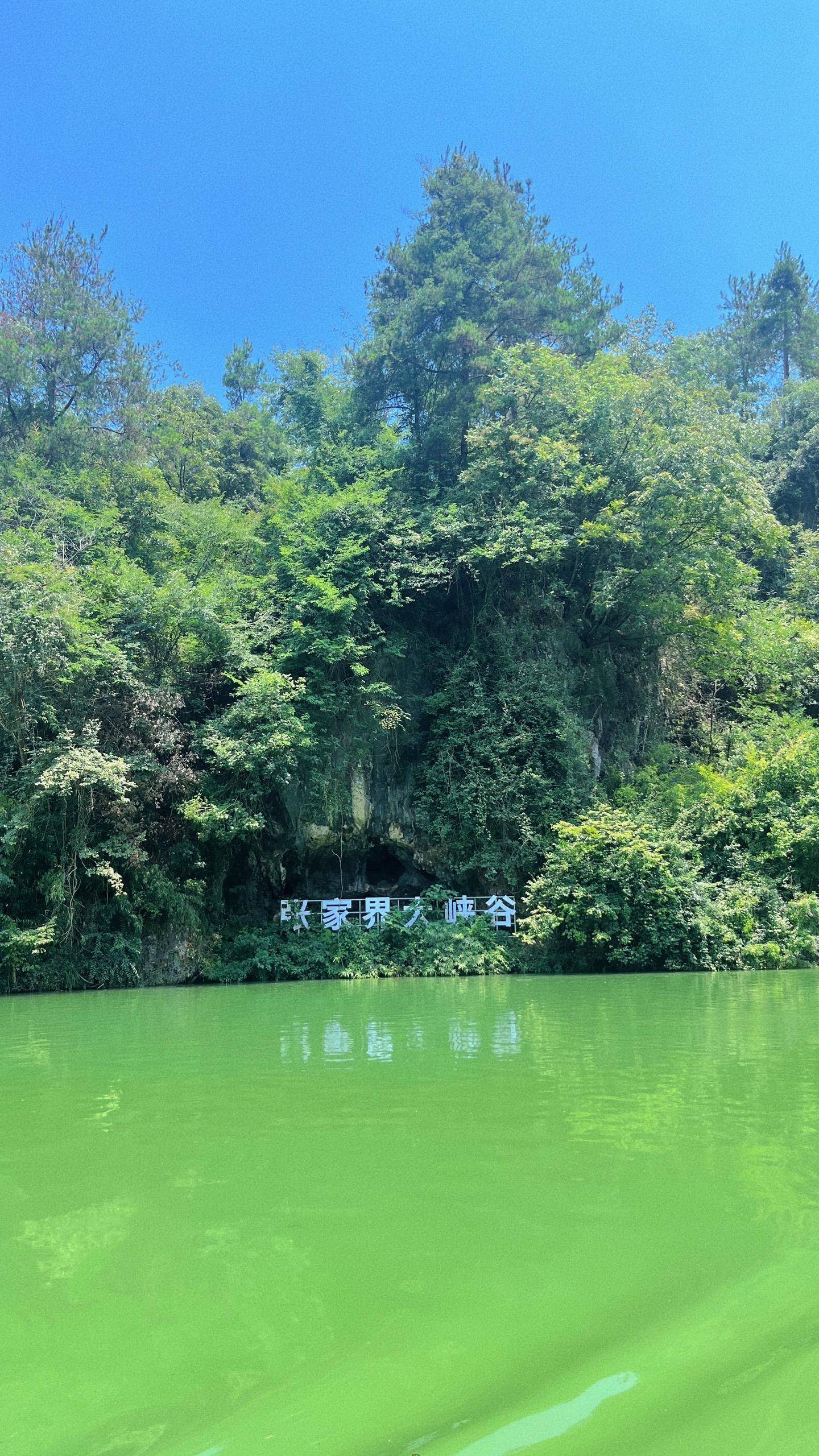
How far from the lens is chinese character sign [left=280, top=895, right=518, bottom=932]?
45.1ft

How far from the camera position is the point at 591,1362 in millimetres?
1714

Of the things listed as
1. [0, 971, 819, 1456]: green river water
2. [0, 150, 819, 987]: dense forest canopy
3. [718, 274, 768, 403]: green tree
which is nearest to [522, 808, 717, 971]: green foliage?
[0, 150, 819, 987]: dense forest canopy

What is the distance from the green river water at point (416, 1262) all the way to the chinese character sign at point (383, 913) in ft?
29.5

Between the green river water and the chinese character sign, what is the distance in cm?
900

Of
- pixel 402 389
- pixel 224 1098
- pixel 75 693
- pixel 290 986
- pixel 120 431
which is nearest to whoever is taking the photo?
pixel 224 1098

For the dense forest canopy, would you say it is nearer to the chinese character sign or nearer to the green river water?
the chinese character sign

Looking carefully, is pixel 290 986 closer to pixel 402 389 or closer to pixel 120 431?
pixel 402 389

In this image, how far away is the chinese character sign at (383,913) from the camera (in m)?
13.8

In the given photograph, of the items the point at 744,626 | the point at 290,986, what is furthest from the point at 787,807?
the point at 290,986

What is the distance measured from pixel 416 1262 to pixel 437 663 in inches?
578

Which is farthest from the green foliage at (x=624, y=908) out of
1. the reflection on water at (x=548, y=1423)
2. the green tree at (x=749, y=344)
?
the green tree at (x=749, y=344)

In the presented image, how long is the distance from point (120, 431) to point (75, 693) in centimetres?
1342

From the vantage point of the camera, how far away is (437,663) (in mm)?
16625

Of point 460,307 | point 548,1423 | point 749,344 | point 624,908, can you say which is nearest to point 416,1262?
point 548,1423
